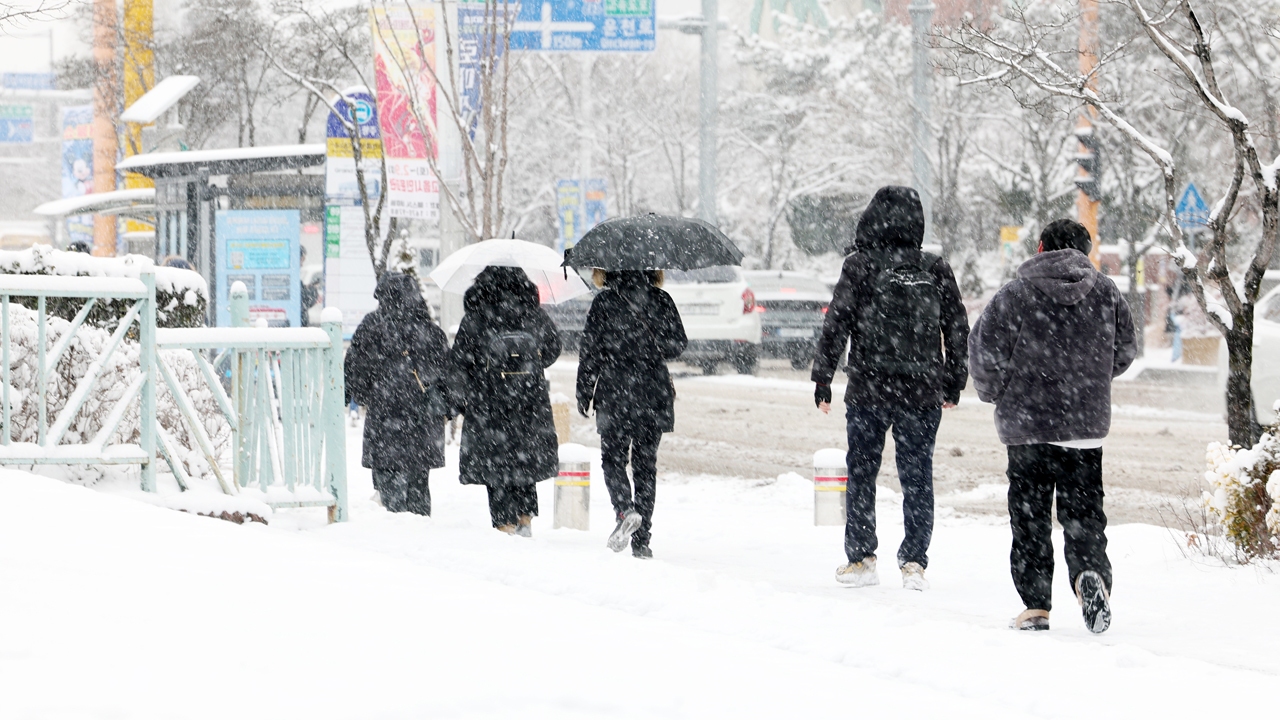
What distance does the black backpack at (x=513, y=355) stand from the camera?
743 centimetres

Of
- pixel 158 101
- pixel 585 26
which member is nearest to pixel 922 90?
pixel 585 26

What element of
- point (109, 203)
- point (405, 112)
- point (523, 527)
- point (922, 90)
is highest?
point (922, 90)

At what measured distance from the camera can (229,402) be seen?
729 cm

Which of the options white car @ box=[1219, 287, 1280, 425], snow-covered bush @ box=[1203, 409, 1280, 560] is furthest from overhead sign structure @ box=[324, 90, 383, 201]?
snow-covered bush @ box=[1203, 409, 1280, 560]

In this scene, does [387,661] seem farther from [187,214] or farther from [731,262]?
[187,214]

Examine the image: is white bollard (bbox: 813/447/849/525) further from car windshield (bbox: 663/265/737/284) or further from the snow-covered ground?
car windshield (bbox: 663/265/737/284)

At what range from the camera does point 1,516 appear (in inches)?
200

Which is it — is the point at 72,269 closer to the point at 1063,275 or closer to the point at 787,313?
the point at 1063,275

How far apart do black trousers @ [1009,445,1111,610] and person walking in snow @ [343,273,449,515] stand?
3858mm

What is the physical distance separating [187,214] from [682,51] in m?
39.0

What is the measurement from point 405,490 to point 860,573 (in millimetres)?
3316

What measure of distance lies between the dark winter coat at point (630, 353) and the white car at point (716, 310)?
12572 millimetres

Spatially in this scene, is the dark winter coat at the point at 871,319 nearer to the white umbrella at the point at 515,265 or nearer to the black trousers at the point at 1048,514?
the black trousers at the point at 1048,514

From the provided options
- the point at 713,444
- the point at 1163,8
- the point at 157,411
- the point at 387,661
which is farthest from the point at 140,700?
the point at 713,444
